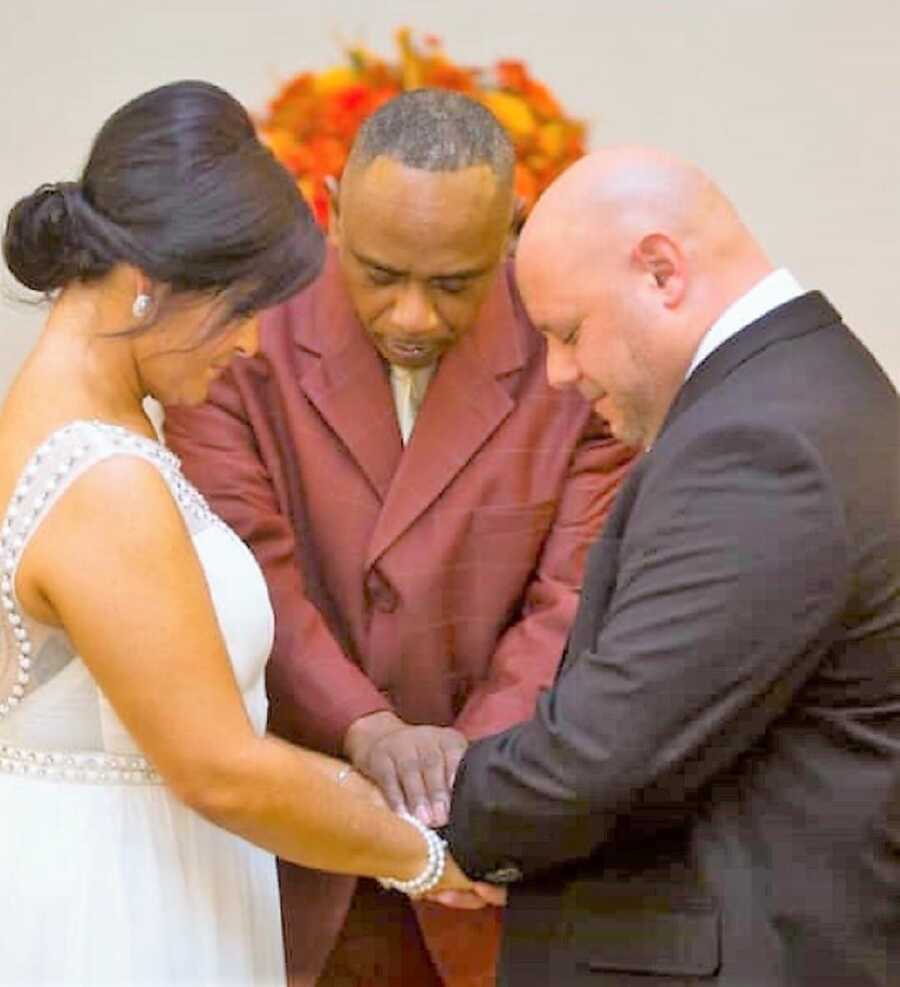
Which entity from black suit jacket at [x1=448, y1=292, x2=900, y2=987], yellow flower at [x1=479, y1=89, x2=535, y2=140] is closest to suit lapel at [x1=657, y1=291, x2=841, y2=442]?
black suit jacket at [x1=448, y1=292, x2=900, y2=987]

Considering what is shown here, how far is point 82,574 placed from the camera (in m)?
1.46

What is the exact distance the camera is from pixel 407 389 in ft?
6.81

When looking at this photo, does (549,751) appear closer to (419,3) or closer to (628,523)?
(628,523)

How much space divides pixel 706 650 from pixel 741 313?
304 mm

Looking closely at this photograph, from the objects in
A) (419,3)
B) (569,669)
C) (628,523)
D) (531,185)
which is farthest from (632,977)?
(419,3)

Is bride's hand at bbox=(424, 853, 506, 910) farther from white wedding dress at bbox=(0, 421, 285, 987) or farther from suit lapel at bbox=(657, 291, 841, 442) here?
suit lapel at bbox=(657, 291, 841, 442)

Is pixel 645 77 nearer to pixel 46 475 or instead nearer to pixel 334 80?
pixel 334 80

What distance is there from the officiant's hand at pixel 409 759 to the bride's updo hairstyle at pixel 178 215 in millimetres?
536

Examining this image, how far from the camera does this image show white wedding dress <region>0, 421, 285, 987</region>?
1623 millimetres

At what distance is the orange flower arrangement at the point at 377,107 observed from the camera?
221 centimetres

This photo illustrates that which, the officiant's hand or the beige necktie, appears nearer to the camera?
the officiant's hand

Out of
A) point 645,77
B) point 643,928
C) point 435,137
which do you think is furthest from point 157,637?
point 645,77

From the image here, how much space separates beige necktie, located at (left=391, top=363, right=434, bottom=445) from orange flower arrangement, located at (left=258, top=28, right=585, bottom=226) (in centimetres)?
25

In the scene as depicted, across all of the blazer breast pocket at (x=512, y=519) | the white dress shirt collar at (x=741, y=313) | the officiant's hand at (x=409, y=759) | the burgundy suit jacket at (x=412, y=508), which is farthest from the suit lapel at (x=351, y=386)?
the white dress shirt collar at (x=741, y=313)
